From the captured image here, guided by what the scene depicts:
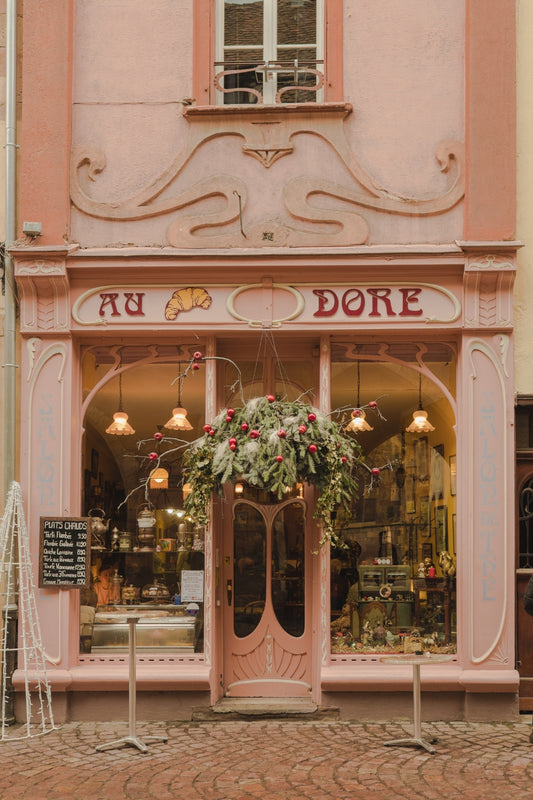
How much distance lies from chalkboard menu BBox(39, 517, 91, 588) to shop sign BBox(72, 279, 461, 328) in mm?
1895

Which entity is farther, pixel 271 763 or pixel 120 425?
pixel 120 425

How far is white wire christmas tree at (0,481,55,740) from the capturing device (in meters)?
9.05

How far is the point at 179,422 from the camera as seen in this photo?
31.8 feet

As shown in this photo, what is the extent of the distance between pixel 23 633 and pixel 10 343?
2.69m

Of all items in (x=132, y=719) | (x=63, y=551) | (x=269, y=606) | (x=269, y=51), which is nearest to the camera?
(x=132, y=719)

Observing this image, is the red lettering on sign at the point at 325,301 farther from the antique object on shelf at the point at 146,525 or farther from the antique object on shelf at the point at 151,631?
the antique object on shelf at the point at 151,631

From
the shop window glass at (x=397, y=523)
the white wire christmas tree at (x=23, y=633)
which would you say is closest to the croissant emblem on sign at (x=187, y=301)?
the shop window glass at (x=397, y=523)

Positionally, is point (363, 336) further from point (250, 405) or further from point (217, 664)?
point (217, 664)

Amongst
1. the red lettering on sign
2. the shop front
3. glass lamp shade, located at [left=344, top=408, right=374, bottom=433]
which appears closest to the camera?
the shop front

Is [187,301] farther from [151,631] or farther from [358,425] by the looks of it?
[151,631]

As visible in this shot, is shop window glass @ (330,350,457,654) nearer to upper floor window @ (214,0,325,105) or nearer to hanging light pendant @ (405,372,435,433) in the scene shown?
hanging light pendant @ (405,372,435,433)

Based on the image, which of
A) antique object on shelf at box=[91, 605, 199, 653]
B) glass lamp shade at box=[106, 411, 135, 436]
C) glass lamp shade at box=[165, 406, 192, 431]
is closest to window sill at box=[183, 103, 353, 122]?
glass lamp shade at box=[165, 406, 192, 431]

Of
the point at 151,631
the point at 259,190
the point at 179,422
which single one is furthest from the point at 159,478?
the point at 259,190

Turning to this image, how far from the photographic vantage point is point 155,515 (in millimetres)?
9656
